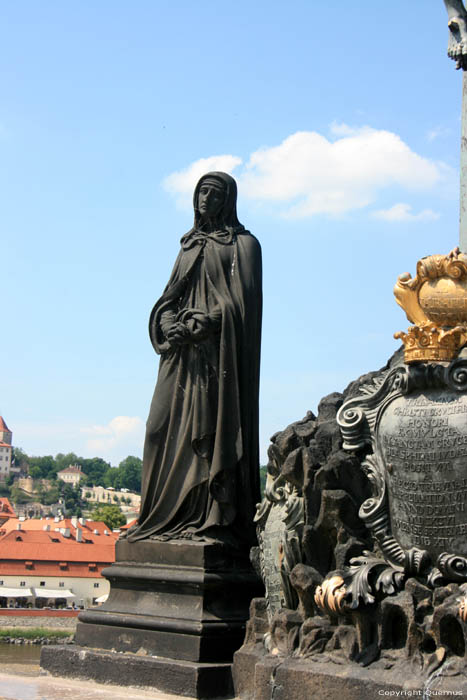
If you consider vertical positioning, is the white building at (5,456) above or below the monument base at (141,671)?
above

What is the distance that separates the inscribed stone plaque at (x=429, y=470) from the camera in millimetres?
6125

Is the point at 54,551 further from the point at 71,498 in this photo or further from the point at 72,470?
the point at 72,470

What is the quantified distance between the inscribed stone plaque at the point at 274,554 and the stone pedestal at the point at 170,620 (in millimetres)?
743

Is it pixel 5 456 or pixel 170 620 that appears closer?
pixel 170 620

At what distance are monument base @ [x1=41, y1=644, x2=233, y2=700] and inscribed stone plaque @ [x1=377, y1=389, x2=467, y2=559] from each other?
7.21 ft

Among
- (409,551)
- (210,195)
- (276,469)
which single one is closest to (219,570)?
(276,469)

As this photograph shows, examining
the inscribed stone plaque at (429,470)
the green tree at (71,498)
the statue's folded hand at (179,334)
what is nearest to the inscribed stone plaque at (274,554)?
the inscribed stone plaque at (429,470)

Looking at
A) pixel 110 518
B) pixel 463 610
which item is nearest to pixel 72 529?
pixel 110 518

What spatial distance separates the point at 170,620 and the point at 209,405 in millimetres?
1853

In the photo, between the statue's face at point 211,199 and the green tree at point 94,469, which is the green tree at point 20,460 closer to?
the green tree at point 94,469

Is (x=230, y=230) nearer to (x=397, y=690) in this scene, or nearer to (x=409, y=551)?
(x=409, y=551)

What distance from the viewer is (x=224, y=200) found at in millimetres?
9648

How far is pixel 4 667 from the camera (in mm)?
9852

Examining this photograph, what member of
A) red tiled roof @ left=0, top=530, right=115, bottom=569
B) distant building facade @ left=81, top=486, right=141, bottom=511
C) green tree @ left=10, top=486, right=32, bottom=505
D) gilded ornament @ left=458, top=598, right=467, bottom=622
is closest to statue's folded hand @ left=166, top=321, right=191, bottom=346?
gilded ornament @ left=458, top=598, right=467, bottom=622
